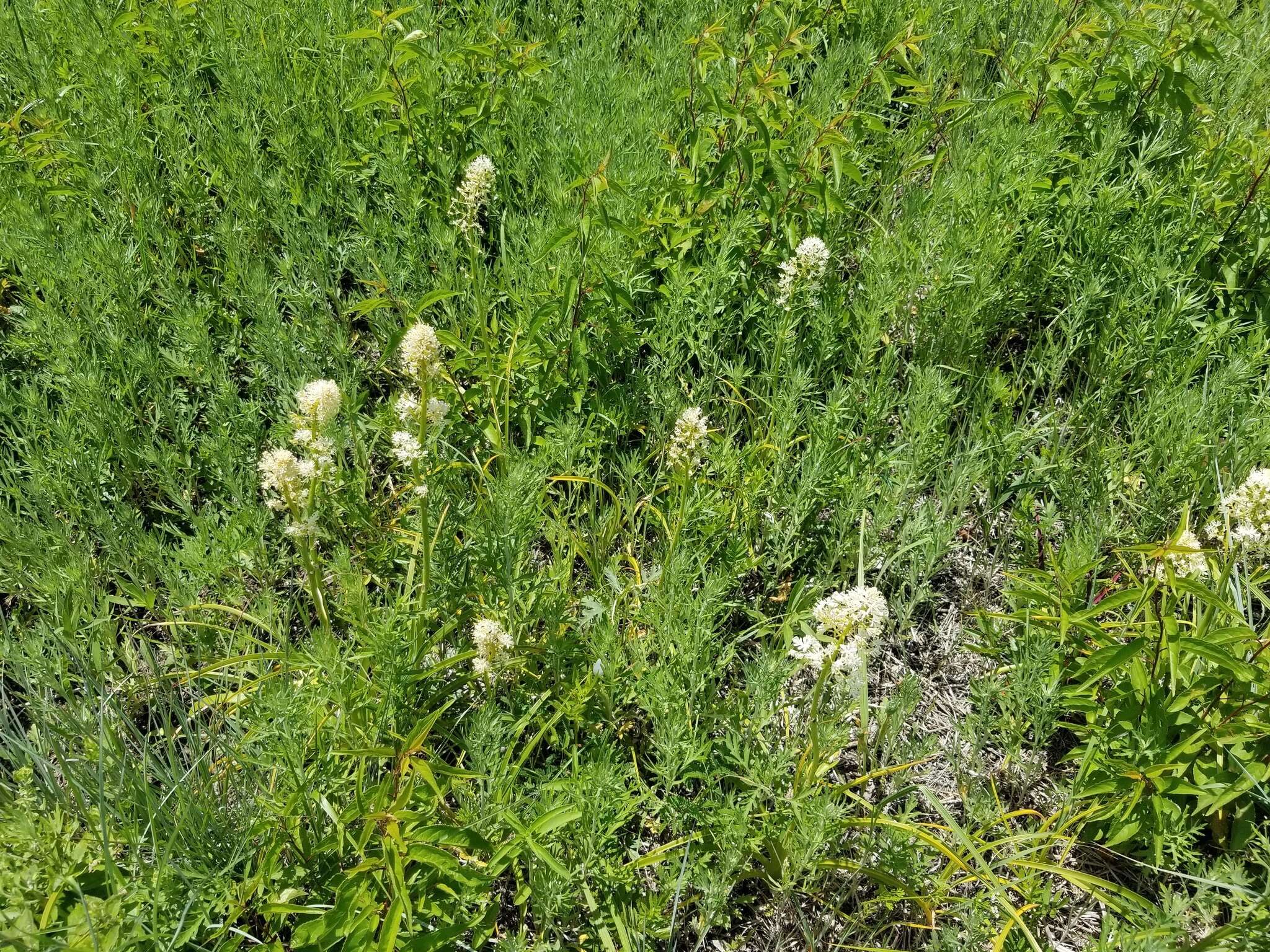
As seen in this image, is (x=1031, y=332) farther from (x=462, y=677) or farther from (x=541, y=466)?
(x=462, y=677)

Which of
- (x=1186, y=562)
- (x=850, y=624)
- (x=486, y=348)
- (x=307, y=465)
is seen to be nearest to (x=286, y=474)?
(x=307, y=465)

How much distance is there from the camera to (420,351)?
2393 mm

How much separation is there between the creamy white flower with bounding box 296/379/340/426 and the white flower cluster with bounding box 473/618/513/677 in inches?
28.3

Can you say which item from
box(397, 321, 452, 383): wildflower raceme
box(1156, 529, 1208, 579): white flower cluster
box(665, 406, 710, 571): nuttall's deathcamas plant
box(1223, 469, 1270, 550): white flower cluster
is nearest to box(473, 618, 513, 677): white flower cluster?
box(665, 406, 710, 571): nuttall's deathcamas plant

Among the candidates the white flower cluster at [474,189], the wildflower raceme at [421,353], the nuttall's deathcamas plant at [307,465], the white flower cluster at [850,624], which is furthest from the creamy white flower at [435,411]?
the white flower cluster at [850,624]

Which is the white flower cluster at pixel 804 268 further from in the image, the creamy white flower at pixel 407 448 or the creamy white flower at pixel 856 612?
the creamy white flower at pixel 407 448

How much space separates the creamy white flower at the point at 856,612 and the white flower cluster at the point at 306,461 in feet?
4.69

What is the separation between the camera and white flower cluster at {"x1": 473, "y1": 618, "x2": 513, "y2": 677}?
239 centimetres

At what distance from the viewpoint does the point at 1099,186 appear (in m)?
3.56

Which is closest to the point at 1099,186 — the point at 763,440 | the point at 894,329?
the point at 894,329

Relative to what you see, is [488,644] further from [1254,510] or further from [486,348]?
[1254,510]

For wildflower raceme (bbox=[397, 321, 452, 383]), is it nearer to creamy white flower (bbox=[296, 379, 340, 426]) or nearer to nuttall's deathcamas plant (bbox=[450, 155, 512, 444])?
creamy white flower (bbox=[296, 379, 340, 426])

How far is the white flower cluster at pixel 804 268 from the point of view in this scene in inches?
122

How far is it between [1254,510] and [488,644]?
2.11 meters
